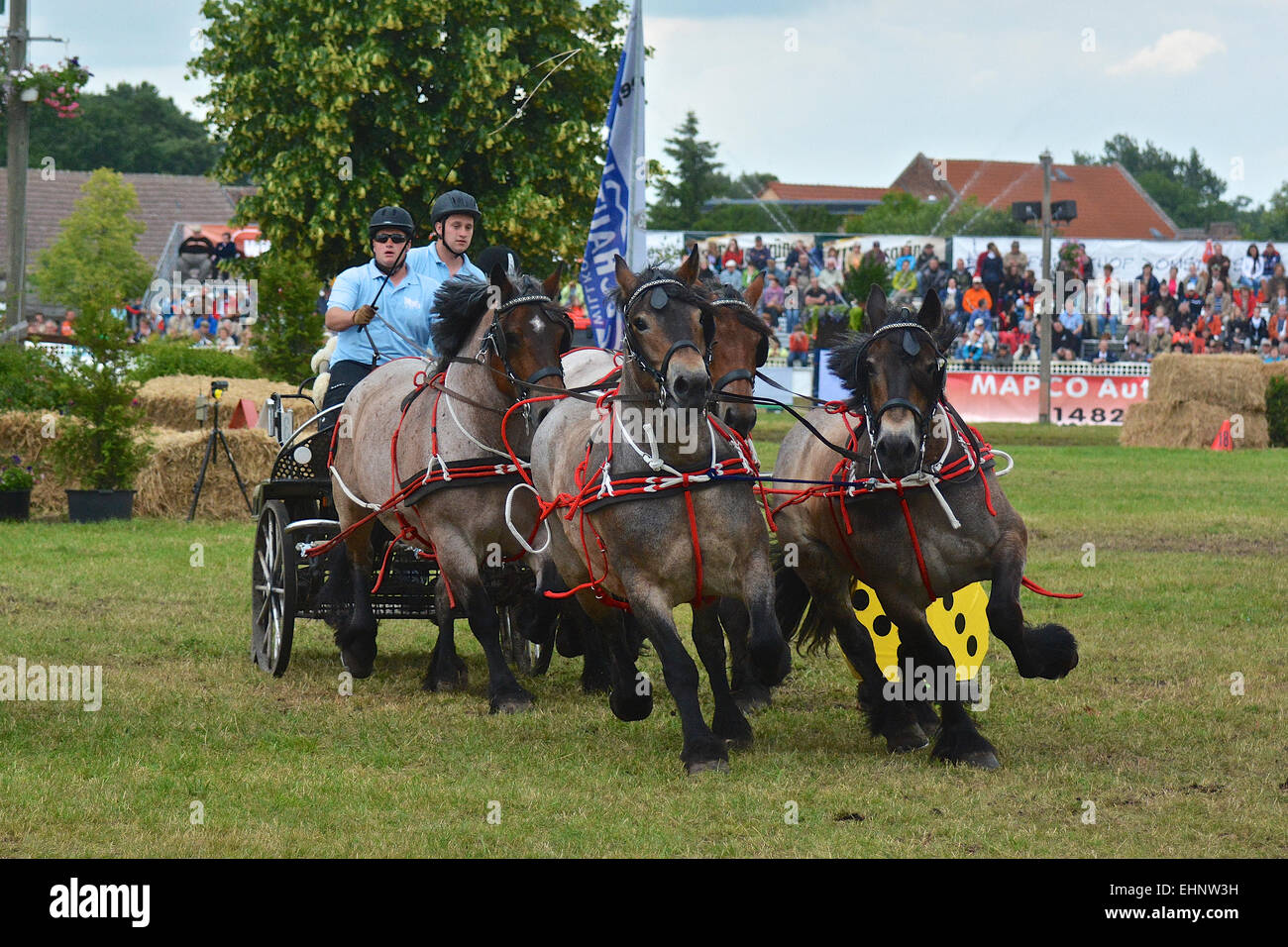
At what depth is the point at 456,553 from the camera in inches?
312

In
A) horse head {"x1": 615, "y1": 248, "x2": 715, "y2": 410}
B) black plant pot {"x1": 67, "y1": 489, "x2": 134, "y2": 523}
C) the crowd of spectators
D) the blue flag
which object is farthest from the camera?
the crowd of spectators

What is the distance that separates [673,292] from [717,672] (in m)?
1.68

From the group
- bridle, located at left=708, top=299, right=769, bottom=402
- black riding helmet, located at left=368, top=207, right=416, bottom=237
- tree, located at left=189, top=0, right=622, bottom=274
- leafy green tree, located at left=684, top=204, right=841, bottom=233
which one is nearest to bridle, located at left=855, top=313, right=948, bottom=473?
bridle, located at left=708, top=299, right=769, bottom=402

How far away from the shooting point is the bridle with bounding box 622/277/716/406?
20.6 feet

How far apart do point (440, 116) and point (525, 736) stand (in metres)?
17.4

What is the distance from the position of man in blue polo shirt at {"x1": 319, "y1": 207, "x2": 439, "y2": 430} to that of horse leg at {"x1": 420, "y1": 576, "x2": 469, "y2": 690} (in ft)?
5.04

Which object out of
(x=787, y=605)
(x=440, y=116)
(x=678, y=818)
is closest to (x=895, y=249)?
(x=440, y=116)

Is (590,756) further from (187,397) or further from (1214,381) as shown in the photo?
(1214,381)

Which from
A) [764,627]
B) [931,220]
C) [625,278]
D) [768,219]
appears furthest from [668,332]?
[768,219]

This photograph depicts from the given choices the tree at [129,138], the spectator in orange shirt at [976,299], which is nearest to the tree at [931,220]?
the spectator in orange shirt at [976,299]

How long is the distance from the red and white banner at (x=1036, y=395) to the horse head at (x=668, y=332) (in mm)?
27470

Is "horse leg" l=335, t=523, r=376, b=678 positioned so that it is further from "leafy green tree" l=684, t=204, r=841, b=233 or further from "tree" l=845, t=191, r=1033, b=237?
"tree" l=845, t=191, r=1033, b=237

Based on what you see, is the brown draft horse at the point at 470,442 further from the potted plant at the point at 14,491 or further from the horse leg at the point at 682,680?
the potted plant at the point at 14,491
